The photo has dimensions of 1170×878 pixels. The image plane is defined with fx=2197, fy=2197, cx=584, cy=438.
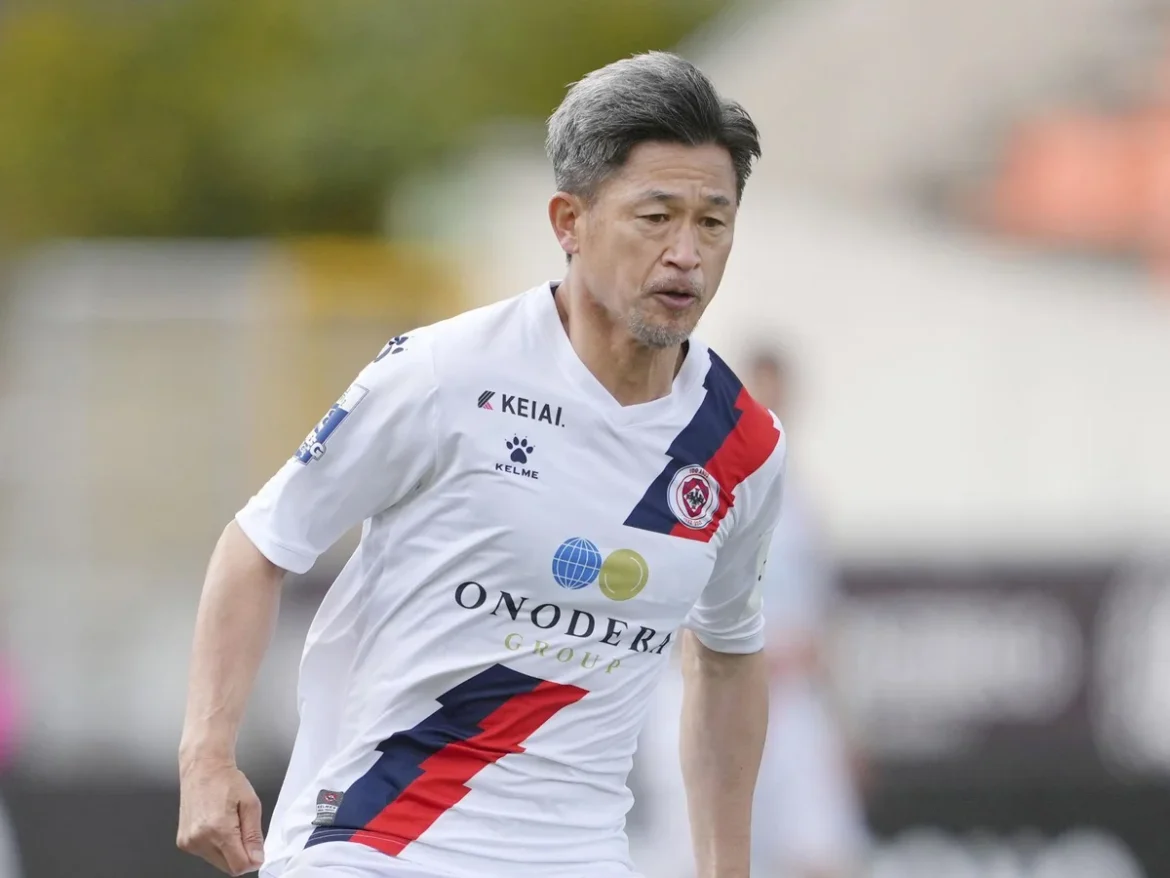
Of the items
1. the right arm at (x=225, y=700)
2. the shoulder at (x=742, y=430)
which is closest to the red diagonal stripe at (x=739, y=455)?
the shoulder at (x=742, y=430)

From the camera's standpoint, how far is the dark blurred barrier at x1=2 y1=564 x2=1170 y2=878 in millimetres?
8984

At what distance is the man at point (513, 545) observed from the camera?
3.73m

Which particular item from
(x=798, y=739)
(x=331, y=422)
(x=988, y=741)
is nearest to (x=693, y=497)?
(x=331, y=422)

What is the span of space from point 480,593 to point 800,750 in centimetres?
487

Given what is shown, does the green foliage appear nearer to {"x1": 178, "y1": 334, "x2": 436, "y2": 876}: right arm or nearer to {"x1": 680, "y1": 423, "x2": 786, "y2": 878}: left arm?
{"x1": 680, "y1": 423, "x2": 786, "y2": 878}: left arm

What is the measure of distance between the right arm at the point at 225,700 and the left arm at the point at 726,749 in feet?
3.16

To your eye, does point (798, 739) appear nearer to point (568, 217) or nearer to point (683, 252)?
point (568, 217)

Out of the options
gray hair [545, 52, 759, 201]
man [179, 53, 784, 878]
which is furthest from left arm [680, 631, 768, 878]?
gray hair [545, 52, 759, 201]

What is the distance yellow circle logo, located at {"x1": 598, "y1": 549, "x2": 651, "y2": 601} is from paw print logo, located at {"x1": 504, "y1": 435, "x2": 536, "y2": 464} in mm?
229

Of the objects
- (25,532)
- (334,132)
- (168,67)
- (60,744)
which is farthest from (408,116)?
(60,744)

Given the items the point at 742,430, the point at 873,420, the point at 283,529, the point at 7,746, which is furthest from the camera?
the point at 873,420

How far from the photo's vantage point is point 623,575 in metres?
3.84

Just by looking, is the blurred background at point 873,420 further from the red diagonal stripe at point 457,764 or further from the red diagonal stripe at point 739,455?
the red diagonal stripe at point 457,764

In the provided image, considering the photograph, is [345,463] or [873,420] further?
[873,420]
